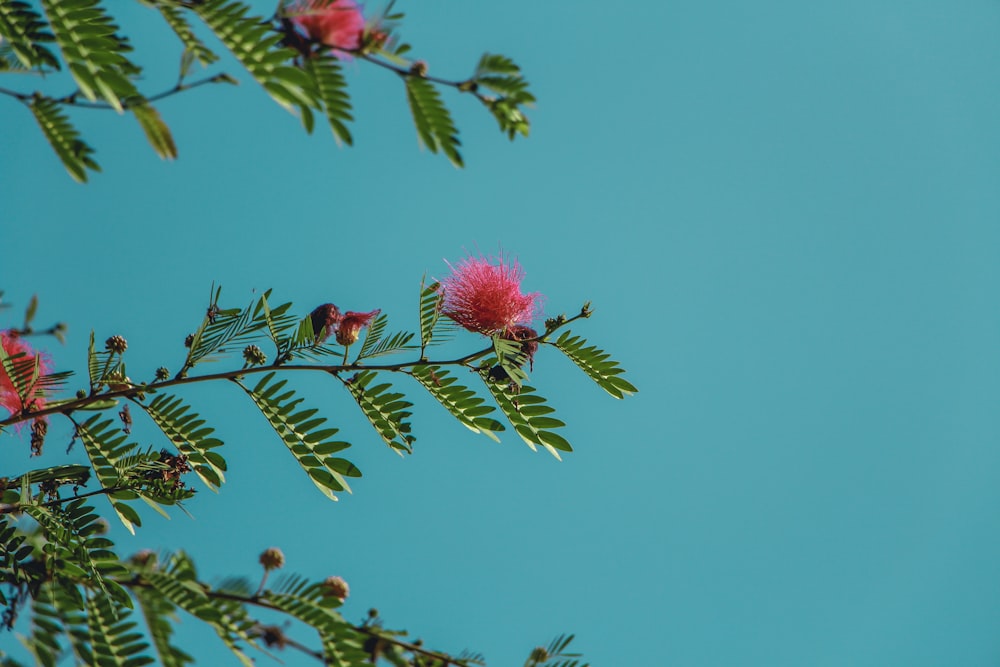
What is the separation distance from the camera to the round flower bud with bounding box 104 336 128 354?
3.07 m

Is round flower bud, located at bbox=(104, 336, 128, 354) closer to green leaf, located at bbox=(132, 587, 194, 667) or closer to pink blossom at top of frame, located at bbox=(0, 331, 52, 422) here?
pink blossom at top of frame, located at bbox=(0, 331, 52, 422)

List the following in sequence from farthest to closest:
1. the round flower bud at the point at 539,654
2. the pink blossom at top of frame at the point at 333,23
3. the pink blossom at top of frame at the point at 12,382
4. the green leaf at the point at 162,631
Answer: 1. the pink blossom at top of frame at the point at 12,382
2. the round flower bud at the point at 539,654
3. the pink blossom at top of frame at the point at 333,23
4. the green leaf at the point at 162,631

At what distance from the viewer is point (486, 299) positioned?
373 centimetres

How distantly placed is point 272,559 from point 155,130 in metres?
1.17

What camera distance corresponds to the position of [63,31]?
6.73ft

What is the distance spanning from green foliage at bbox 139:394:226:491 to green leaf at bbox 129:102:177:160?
1.07 metres

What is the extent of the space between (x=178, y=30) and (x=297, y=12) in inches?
12.9

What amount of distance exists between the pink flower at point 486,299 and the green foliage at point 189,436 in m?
1.10

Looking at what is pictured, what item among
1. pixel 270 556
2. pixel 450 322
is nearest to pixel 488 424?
pixel 450 322

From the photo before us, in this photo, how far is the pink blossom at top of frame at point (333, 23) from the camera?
2105mm

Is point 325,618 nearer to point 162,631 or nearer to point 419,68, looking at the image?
point 162,631

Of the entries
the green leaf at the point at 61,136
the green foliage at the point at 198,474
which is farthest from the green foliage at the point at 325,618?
the green leaf at the point at 61,136

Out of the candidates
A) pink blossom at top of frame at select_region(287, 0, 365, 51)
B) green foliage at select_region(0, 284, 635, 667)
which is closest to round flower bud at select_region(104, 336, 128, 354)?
green foliage at select_region(0, 284, 635, 667)

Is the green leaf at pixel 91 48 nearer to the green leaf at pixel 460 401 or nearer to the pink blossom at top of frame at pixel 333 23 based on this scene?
the pink blossom at top of frame at pixel 333 23
